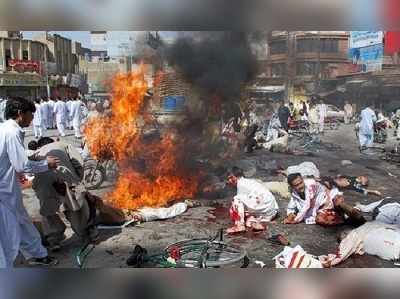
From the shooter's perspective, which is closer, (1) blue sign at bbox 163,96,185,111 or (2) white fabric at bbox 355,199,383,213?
(1) blue sign at bbox 163,96,185,111

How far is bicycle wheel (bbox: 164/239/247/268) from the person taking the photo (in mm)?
3146

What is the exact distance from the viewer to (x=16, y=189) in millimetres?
3066

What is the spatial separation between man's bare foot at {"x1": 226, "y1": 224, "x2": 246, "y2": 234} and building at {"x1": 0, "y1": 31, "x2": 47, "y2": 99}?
4.90 feet

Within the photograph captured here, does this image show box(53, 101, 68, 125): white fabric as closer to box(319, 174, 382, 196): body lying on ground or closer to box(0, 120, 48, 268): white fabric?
box(0, 120, 48, 268): white fabric

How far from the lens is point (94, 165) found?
3.11 m

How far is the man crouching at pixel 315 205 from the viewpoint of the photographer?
3.18 metres

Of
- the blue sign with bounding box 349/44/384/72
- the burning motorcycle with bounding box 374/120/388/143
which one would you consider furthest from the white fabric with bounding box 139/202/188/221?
the blue sign with bounding box 349/44/384/72

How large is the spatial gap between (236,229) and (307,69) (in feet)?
3.74

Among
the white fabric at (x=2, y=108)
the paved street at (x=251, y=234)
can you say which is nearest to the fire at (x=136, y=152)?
the paved street at (x=251, y=234)

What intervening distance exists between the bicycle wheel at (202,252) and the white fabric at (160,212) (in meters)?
0.19

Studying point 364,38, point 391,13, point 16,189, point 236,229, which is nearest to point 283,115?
point 364,38

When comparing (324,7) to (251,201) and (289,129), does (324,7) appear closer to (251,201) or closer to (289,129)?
(289,129)

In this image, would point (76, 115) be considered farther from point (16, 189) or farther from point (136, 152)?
point (16, 189)

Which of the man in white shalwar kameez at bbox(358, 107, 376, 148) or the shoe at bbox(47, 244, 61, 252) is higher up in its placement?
the man in white shalwar kameez at bbox(358, 107, 376, 148)
